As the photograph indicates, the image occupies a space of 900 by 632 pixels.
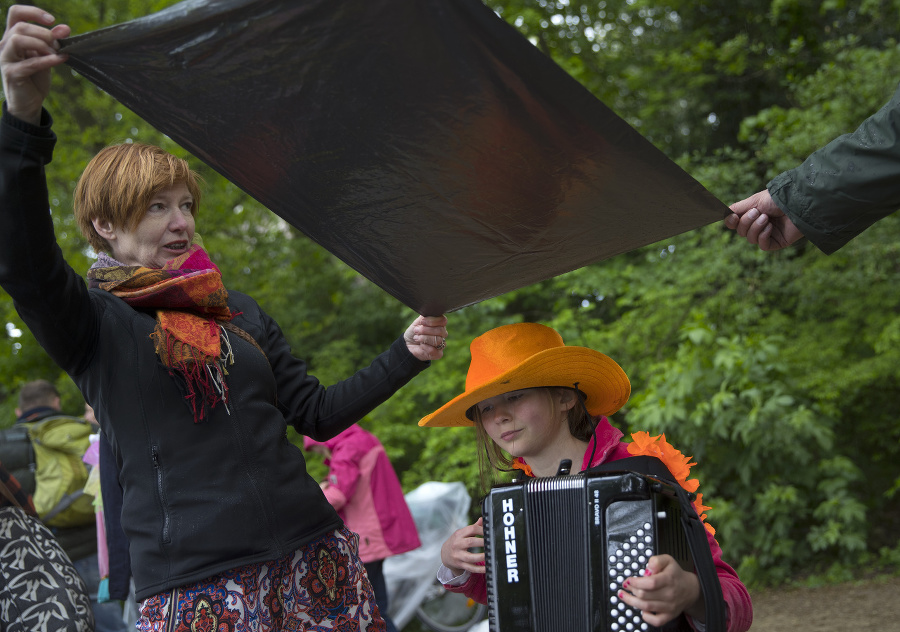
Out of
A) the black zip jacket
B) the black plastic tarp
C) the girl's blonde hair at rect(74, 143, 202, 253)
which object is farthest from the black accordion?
the girl's blonde hair at rect(74, 143, 202, 253)

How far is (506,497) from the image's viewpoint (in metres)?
1.97

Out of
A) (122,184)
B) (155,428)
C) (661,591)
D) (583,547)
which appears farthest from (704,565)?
(122,184)

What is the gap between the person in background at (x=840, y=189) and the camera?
208 cm

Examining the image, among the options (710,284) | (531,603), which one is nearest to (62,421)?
(531,603)

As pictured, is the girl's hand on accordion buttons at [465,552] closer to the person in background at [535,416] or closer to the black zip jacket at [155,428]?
the person in background at [535,416]

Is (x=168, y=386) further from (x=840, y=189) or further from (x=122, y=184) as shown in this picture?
(x=840, y=189)

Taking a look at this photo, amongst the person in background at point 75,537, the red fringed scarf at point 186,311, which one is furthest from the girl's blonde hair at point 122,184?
the person in background at point 75,537

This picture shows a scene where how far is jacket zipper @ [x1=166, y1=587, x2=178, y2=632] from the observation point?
1682 millimetres

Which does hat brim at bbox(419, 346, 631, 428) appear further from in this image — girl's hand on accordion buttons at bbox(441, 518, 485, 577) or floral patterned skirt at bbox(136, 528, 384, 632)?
floral patterned skirt at bbox(136, 528, 384, 632)

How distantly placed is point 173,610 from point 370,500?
139 inches

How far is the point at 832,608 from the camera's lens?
601 cm

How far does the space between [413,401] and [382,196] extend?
6599mm

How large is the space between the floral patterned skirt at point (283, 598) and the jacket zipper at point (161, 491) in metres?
0.12

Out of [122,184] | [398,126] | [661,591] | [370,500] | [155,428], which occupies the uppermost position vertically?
[398,126]
